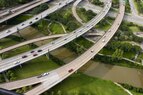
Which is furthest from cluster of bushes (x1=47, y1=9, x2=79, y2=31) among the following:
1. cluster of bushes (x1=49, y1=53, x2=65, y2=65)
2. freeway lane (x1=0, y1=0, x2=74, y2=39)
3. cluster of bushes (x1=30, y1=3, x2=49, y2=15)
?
cluster of bushes (x1=49, y1=53, x2=65, y2=65)

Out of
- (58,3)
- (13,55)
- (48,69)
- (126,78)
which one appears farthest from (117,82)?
(58,3)

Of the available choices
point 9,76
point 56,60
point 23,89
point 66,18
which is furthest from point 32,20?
point 23,89

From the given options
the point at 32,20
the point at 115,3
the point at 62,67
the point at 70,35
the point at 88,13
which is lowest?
the point at 62,67

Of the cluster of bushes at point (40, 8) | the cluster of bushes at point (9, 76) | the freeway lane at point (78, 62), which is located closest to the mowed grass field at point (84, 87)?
the freeway lane at point (78, 62)

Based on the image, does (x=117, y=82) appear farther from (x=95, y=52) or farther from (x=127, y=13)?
(x=127, y=13)

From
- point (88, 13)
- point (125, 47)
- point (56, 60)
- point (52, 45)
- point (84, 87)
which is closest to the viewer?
point (84, 87)

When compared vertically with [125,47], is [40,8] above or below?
above

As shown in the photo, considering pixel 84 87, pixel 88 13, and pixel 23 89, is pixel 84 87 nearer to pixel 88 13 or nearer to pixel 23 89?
pixel 23 89

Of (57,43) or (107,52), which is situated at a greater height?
(57,43)

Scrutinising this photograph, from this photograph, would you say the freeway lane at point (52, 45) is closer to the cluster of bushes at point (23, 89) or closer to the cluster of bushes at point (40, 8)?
the cluster of bushes at point (23, 89)

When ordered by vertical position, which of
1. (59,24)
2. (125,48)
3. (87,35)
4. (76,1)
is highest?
(76,1)

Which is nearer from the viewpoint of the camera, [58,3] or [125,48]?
[125,48]
